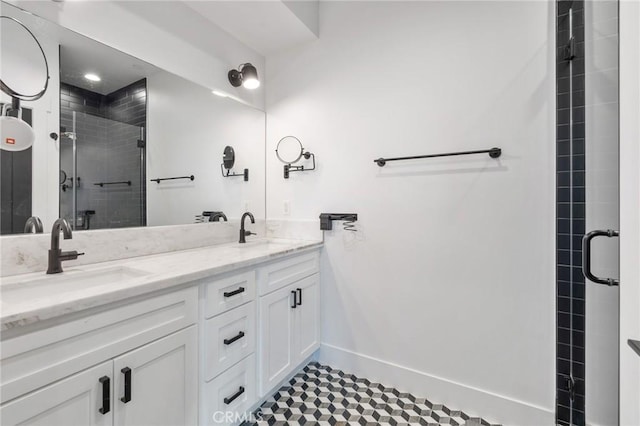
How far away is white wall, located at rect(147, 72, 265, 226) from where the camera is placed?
1663 mm

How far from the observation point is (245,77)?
2.05m

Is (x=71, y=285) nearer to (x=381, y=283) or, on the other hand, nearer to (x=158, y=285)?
(x=158, y=285)

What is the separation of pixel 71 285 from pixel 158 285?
17.4 inches

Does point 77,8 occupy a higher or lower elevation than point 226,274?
higher

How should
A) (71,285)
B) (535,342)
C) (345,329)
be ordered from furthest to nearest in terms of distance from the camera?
(345,329) → (535,342) → (71,285)

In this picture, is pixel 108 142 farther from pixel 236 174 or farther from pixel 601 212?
pixel 601 212

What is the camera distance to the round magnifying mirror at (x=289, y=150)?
85.0 inches

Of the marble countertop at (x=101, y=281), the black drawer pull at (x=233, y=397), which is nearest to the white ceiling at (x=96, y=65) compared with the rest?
the marble countertop at (x=101, y=281)

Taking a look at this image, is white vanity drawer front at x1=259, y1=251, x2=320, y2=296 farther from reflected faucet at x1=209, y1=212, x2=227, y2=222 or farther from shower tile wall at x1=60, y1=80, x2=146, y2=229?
shower tile wall at x1=60, y1=80, x2=146, y2=229

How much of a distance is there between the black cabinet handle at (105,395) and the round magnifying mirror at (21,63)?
46.9 inches

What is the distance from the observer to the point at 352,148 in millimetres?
1964

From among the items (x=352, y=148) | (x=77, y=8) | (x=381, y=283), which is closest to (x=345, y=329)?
(x=381, y=283)

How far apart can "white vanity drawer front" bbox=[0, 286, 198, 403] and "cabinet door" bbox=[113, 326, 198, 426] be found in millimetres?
51

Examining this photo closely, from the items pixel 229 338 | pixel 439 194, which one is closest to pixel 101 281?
pixel 229 338
